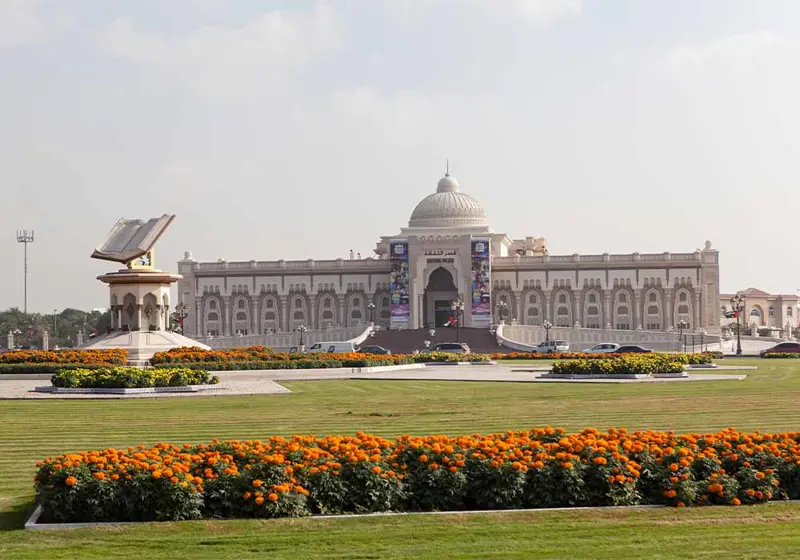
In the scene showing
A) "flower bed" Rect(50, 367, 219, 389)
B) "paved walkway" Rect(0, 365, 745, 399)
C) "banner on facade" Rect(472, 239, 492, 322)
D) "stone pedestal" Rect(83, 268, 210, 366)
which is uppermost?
"banner on facade" Rect(472, 239, 492, 322)

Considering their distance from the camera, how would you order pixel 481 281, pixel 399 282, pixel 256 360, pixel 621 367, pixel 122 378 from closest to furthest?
1. pixel 122 378
2. pixel 621 367
3. pixel 256 360
4. pixel 481 281
5. pixel 399 282

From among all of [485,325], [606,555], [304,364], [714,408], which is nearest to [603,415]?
[714,408]

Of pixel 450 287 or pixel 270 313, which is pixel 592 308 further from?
pixel 270 313

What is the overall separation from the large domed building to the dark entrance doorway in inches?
4.6

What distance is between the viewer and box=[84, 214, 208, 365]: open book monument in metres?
55.1

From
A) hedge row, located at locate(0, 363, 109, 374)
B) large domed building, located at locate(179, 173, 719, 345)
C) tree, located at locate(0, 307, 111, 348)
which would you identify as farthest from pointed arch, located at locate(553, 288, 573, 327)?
hedge row, located at locate(0, 363, 109, 374)

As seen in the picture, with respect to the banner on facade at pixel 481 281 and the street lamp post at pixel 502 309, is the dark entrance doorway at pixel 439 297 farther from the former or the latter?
the banner on facade at pixel 481 281

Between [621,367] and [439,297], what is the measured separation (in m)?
80.3

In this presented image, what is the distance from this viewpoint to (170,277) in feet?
189

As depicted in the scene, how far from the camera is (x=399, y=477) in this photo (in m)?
12.7

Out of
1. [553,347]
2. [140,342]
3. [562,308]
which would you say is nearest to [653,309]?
[562,308]

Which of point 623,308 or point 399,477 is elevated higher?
point 623,308

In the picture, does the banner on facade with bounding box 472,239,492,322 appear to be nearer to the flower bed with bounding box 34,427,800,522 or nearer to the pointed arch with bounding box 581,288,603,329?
the pointed arch with bounding box 581,288,603,329

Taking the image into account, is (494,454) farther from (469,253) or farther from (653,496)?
(469,253)
